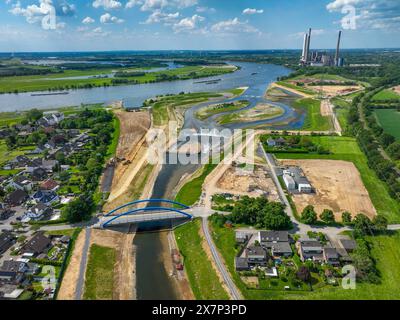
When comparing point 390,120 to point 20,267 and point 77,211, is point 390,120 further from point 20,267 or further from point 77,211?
point 20,267

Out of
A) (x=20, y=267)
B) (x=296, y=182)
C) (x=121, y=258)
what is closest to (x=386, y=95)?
(x=296, y=182)

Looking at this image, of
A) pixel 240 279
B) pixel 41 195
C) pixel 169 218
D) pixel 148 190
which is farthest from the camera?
pixel 148 190

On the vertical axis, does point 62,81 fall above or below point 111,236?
above

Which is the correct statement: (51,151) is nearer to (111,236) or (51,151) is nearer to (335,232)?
(111,236)

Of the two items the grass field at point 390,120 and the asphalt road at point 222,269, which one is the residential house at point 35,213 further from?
the grass field at point 390,120

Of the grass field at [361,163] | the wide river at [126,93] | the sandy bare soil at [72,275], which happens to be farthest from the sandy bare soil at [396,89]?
the sandy bare soil at [72,275]

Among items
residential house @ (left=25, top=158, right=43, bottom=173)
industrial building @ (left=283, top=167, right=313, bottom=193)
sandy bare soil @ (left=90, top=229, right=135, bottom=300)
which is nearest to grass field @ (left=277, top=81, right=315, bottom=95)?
industrial building @ (left=283, top=167, right=313, bottom=193)

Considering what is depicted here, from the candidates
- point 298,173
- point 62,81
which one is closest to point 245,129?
point 298,173

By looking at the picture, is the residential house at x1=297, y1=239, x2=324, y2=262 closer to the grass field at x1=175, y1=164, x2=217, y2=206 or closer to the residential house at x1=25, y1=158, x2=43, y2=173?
the grass field at x1=175, y1=164, x2=217, y2=206
